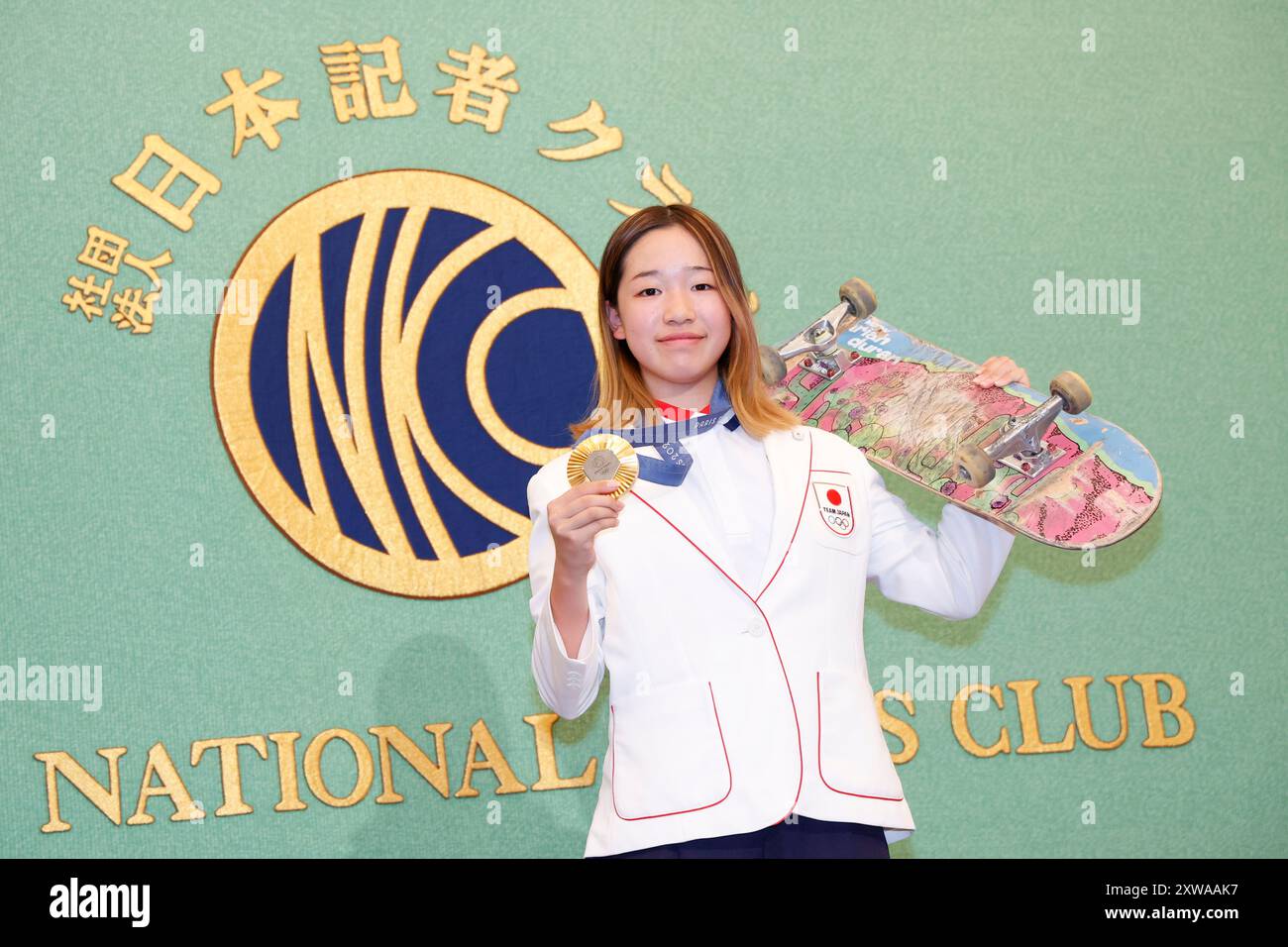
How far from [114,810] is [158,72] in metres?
1.47

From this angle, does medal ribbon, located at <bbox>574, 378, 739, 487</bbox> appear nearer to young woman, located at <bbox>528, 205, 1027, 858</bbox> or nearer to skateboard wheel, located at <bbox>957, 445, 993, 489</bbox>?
young woman, located at <bbox>528, 205, 1027, 858</bbox>

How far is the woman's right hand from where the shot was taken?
4.63 ft

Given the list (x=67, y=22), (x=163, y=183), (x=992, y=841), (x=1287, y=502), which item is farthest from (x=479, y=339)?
(x=1287, y=502)

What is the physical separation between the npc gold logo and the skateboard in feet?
2.39

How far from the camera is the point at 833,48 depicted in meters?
2.74

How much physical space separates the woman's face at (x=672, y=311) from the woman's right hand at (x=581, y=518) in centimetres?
27

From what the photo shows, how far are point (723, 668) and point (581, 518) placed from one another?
24 cm

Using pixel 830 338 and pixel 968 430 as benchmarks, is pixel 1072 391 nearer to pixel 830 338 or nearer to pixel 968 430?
pixel 968 430

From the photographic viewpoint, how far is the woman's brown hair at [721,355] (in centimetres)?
166

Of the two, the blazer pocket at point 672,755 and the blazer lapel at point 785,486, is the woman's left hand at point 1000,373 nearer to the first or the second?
the blazer lapel at point 785,486

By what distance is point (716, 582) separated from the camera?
1484mm
